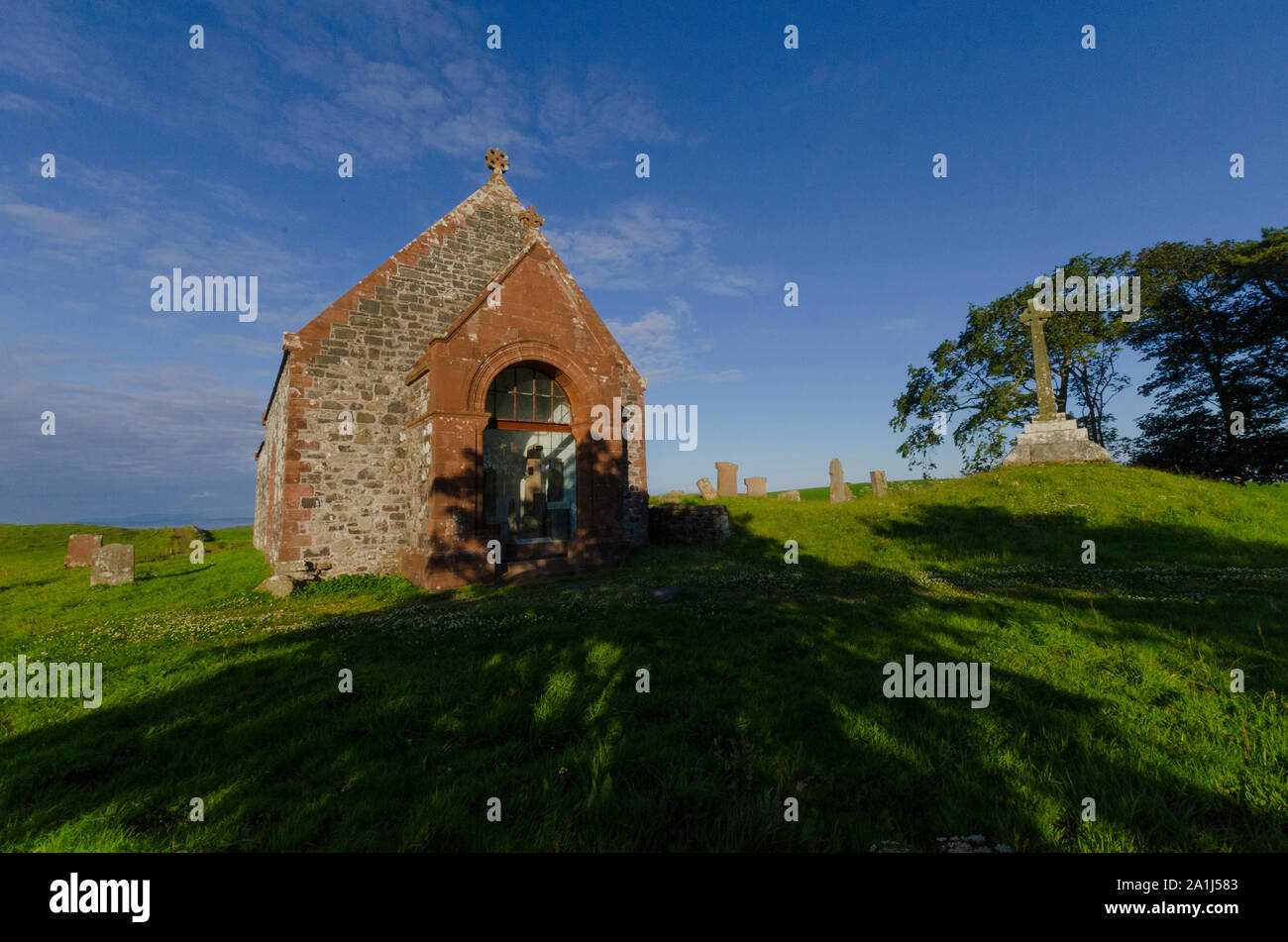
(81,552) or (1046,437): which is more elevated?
(1046,437)

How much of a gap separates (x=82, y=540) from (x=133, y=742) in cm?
2158

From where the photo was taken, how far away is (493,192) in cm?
1512

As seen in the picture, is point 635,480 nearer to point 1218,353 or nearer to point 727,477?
point 727,477

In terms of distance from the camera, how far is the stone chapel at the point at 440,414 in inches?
441

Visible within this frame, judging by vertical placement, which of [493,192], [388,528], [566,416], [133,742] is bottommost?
[133,742]

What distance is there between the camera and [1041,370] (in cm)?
2017

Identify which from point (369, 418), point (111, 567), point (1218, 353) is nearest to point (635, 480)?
point (369, 418)

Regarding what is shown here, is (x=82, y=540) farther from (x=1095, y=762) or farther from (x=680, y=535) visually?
(x=1095, y=762)

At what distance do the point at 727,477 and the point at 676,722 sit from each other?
2276 centimetres

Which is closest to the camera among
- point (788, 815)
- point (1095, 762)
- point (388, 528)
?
point (788, 815)

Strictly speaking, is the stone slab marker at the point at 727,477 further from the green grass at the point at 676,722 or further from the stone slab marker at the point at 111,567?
the stone slab marker at the point at 111,567

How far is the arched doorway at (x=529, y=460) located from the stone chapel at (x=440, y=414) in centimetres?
7
